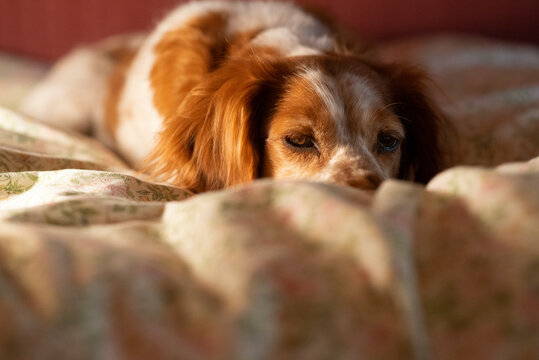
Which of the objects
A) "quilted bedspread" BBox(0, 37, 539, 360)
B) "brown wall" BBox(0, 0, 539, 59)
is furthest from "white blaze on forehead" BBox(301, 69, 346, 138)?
"brown wall" BBox(0, 0, 539, 59)

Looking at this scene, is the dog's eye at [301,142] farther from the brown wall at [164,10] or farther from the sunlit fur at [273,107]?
the brown wall at [164,10]

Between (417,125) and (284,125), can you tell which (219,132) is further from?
(417,125)

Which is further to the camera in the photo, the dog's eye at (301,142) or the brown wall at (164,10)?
the brown wall at (164,10)

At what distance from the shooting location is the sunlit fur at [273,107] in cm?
133

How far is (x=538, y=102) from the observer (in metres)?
1.82

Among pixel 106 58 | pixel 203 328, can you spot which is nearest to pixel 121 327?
pixel 203 328

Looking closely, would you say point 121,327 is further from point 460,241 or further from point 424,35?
point 424,35

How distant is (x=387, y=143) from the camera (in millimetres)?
1429

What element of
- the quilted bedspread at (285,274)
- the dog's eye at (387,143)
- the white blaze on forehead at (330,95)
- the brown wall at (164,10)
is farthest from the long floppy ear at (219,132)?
the brown wall at (164,10)

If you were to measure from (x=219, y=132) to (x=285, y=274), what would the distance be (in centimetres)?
76

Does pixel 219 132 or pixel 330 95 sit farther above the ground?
pixel 330 95

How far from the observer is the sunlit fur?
1334 mm

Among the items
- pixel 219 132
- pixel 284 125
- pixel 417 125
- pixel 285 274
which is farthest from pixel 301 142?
pixel 285 274

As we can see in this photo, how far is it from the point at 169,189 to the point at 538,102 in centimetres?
117
